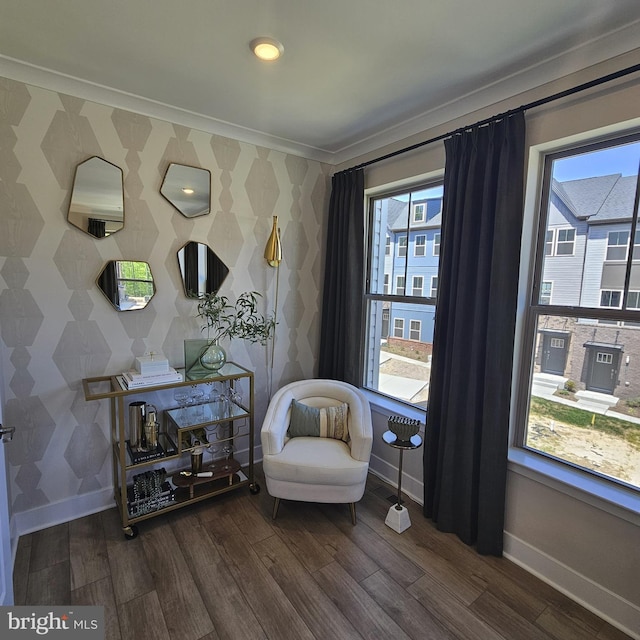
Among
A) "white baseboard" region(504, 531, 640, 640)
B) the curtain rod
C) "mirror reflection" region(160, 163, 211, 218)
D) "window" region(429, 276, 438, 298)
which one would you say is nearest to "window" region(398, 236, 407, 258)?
"window" region(429, 276, 438, 298)

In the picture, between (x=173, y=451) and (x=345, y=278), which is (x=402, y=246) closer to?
(x=345, y=278)

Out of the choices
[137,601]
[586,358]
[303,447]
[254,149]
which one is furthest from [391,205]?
[137,601]

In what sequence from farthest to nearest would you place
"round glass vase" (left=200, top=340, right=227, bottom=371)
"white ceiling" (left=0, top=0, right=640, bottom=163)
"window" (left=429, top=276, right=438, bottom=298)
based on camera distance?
"window" (left=429, top=276, right=438, bottom=298) → "round glass vase" (left=200, top=340, right=227, bottom=371) → "white ceiling" (left=0, top=0, right=640, bottom=163)

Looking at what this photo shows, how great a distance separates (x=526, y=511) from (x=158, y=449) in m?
2.18

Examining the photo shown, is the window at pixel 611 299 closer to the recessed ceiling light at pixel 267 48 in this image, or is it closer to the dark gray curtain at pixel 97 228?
the recessed ceiling light at pixel 267 48

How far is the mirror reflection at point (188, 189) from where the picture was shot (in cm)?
241

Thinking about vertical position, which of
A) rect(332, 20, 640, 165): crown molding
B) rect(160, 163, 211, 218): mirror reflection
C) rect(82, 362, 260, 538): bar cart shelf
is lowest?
rect(82, 362, 260, 538): bar cart shelf

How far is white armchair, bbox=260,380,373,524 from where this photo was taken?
216 cm

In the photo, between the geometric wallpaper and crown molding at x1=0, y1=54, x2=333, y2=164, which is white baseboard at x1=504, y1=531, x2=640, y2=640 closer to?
the geometric wallpaper

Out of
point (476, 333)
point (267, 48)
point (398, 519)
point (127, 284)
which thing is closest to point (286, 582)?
point (398, 519)

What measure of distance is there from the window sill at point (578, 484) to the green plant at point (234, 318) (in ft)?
6.04

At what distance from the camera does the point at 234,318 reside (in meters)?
2.75

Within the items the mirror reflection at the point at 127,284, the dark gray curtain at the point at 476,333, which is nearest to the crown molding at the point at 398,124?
the dark gray curtain at the point at 476,333

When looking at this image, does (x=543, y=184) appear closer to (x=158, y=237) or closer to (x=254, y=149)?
(x=254, y=149)
